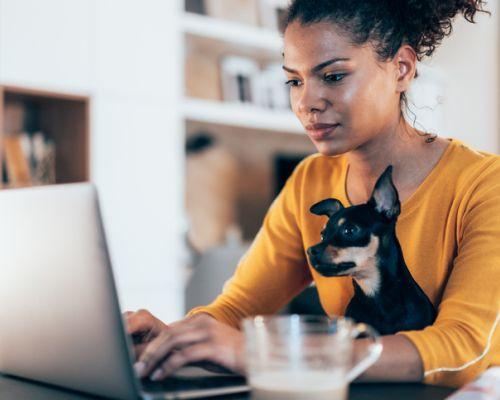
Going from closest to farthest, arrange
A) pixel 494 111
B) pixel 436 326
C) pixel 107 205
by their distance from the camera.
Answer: pixel 436 326, pixel 107 205, pixel 494 111

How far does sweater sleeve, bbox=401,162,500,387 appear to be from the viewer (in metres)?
0.89

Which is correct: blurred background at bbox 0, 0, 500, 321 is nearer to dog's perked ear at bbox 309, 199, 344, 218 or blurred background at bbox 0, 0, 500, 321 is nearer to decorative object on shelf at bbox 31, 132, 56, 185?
decorative object on shelf at bbox 31, 132, 56, 185

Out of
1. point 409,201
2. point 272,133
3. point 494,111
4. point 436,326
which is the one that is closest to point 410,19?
point 409,201

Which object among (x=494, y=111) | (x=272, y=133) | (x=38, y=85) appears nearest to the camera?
(x=38, y=85)


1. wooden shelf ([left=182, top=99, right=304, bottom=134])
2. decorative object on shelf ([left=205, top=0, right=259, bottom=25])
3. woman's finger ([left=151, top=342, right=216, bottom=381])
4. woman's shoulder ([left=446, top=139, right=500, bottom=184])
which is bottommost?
woman's finger ([left=151, top=342, right=216, bottom=381])

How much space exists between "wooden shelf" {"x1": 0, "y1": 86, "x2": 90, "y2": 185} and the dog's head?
6.47 feet

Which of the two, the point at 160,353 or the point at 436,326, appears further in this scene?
the point at 436,326

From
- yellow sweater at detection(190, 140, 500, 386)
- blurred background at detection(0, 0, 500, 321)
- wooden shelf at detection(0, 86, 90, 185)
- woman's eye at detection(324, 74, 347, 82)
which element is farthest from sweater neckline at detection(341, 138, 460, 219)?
wooden shelf at detection(0, 86, 90, 185)

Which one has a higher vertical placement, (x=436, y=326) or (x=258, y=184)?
(x=258, y=184)

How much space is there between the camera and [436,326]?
3.04ft

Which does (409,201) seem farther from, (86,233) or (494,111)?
(494,111)

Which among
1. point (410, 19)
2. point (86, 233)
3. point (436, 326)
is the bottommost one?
point (436, 326)

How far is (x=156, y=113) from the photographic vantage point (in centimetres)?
322

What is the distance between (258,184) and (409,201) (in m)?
2.90
